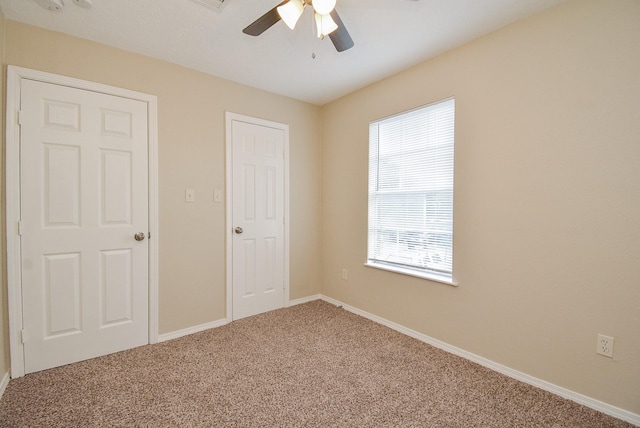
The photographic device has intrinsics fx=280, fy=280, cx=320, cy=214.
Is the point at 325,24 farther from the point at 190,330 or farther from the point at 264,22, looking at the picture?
the point at 190,330

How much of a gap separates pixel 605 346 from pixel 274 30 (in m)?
2.93

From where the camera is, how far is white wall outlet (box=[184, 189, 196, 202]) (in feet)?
8.66

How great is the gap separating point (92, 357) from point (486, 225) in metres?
3.23

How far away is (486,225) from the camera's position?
6.95 feet

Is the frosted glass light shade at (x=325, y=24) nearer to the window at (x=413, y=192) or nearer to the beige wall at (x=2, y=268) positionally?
the window at (x=413, y=192)

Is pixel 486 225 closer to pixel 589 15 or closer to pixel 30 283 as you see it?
pixel 589 15

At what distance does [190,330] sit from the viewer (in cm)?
267

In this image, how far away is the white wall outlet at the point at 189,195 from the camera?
104 inches

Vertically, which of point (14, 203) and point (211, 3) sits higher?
point (211, 3)

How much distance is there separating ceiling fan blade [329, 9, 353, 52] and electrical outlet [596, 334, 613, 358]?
231cm

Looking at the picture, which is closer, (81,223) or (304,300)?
(81,223)

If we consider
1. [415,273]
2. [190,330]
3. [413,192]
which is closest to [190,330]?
[190,330]

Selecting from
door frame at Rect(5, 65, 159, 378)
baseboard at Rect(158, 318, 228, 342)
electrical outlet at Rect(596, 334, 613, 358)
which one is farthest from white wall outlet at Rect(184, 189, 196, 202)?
electrical outlet at Rect(596, 334, 613, 358)

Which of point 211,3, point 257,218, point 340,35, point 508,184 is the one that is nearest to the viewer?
point 340,35
